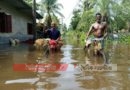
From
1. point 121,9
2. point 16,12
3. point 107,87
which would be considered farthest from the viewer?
point 121,9

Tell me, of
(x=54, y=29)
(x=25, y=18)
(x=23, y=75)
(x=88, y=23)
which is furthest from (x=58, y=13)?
(x=23, y=75)

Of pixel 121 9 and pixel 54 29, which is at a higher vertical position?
pixel 121 9

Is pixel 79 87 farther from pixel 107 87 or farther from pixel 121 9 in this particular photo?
pixel 121 9

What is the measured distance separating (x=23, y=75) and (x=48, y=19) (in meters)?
27.6

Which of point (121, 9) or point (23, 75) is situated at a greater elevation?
point (121, 9)

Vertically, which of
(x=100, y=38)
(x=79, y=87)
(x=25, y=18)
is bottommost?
(x=79, y=87)

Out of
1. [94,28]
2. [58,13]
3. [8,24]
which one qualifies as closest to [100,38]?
[94,28]

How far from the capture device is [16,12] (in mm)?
23750

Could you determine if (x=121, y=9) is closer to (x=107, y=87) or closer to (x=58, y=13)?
(x=58, y=13)

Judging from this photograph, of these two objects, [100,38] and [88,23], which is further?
[88,23]

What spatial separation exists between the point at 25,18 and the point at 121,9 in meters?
14.8

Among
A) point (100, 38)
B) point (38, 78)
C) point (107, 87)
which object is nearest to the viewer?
point (107, 87)

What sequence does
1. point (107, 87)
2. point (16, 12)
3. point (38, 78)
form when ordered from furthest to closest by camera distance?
point (16, 12) → point (38, 78) → point (107, 87)

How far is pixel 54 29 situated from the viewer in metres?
12.2
